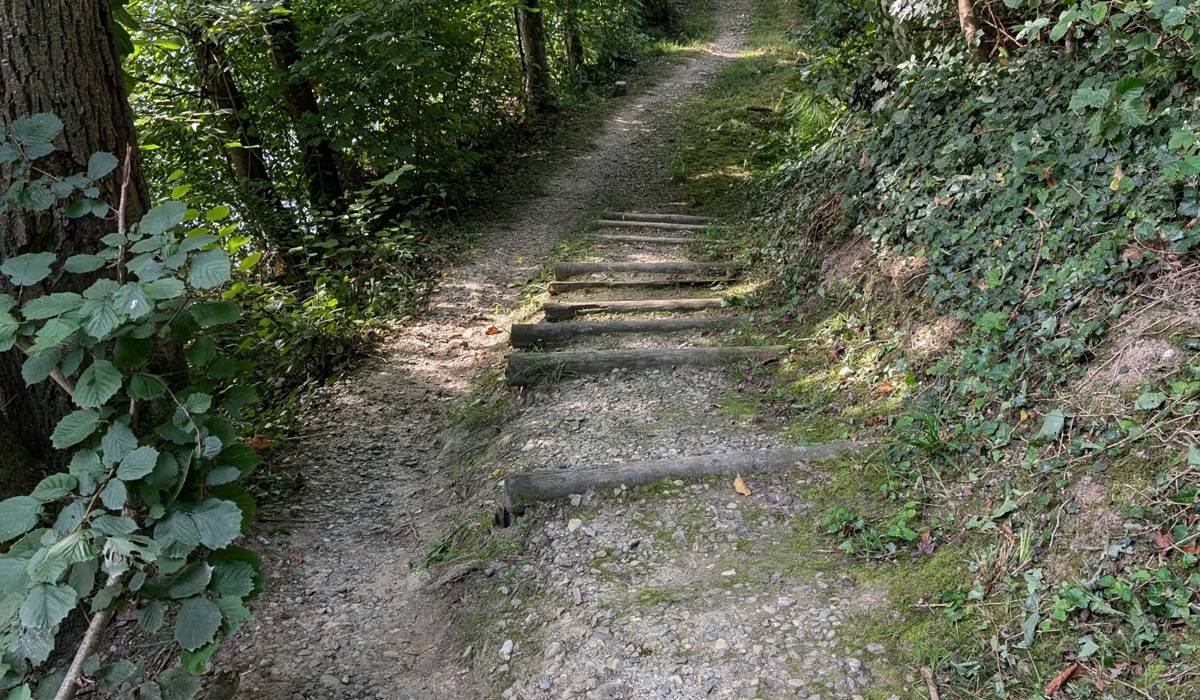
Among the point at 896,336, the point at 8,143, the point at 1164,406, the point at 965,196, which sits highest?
the point at 8,143

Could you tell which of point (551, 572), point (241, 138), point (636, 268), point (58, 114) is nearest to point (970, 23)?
point (636, 268)

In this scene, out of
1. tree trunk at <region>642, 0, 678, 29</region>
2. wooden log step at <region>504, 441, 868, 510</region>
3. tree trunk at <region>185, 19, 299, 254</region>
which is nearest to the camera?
wooden log step at <region>504, 441, 868, 510</region>

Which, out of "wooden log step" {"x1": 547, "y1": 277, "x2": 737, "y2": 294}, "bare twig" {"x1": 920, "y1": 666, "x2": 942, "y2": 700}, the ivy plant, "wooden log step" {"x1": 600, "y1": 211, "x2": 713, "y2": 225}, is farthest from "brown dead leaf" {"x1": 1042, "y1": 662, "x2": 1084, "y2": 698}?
"wooden log step" {"x1": 600, "y1": 211, "x2": 713, "y2": 225}

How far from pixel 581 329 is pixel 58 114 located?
3.86 meters

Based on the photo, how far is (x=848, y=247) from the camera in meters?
5.49

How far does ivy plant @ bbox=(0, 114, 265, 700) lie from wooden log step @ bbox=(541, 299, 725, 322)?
4.07 m

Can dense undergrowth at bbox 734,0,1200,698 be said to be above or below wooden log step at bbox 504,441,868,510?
above

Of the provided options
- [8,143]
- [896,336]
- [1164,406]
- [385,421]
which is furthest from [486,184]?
[1164,406]

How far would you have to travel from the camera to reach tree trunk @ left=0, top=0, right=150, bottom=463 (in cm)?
276

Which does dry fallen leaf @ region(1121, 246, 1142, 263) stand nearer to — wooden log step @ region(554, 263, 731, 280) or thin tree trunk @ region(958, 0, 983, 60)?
thin tree trunk @ region(958, 0, 983, 60)

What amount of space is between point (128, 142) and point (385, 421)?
280 centimetres

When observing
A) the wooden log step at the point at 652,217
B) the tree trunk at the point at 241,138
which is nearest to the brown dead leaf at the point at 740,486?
the wooden log step at the point at 652,217

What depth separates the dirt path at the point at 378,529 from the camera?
3.08 meters

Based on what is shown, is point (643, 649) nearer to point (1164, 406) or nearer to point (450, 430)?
point (1164, 406)
